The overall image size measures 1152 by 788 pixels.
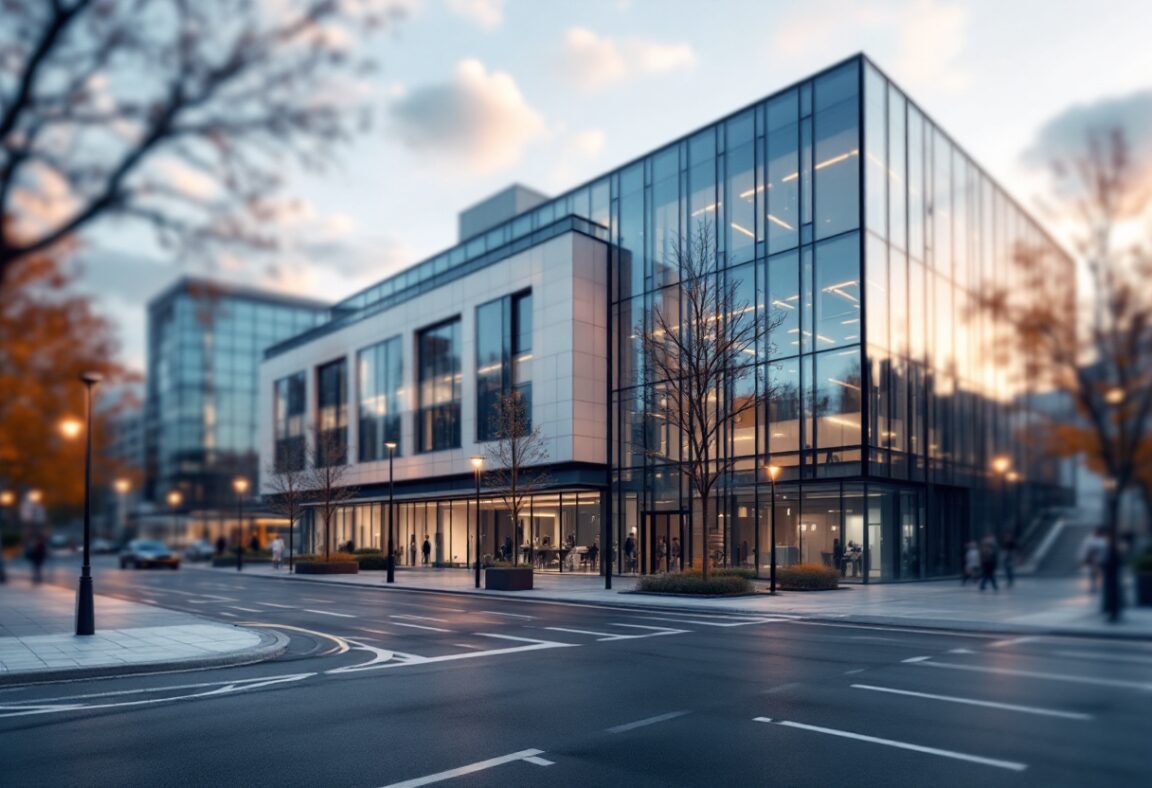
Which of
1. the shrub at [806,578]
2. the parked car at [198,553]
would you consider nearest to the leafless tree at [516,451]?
the shrub at [806,578]

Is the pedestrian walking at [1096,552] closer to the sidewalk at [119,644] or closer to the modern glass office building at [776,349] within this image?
the modern glass office building at [776,349]

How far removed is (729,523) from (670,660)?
25.1m

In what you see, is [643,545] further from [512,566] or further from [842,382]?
[842,382]

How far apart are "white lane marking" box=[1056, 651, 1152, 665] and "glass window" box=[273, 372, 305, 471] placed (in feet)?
195

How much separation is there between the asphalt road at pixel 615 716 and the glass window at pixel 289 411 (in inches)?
2135

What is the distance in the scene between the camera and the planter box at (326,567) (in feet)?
151

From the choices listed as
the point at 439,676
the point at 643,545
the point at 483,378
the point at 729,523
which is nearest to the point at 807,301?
the point at 729,523

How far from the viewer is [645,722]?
9953mm

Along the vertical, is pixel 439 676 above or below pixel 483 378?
below

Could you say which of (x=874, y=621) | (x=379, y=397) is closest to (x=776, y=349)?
(x=874, y=621)

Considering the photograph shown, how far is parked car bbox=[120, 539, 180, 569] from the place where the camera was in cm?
5434

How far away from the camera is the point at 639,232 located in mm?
44375

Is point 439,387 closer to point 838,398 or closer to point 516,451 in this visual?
point 516,451

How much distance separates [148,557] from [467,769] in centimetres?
5299
